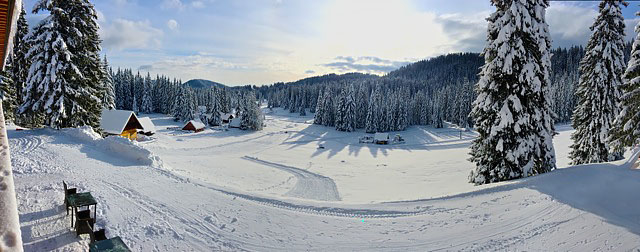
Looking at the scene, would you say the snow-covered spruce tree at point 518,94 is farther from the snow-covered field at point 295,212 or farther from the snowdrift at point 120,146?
the snowdrift at point 120,146

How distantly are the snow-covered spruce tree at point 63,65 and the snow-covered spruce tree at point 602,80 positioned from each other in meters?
34.4

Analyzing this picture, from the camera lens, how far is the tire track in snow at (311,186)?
23.4 meters

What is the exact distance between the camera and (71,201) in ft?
29.4

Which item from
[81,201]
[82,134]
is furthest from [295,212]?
[82,134]

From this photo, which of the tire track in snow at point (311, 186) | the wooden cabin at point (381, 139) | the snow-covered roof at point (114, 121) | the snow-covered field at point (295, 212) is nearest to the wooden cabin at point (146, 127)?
the snow-covered roof at point (114, 121)

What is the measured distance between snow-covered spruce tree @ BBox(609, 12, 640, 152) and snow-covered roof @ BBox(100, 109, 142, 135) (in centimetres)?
4282

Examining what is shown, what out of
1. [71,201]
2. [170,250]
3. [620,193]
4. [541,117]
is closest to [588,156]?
[541,117]

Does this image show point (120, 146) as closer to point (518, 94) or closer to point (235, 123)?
point (518, 94)

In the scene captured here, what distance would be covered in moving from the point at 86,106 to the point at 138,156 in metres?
8.86

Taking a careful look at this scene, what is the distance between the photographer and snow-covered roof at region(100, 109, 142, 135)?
117 feet

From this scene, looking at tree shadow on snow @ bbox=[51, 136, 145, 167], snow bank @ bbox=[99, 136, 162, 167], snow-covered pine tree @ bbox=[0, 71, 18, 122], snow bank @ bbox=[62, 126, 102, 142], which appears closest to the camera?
tree shadow on snow @ bbox=[51, 136, 145, 167]

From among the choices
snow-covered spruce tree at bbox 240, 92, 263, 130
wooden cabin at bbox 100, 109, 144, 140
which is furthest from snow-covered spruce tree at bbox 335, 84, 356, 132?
wooden cabin at bbox 100, 109, 144, 140

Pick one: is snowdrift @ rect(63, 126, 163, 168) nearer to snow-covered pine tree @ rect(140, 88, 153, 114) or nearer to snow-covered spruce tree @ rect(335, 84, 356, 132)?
A: snow-covered spruce tree @ rect(335, 84, 356, 132)

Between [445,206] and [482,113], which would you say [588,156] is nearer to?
[482,113]
